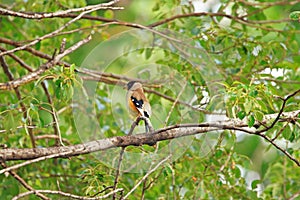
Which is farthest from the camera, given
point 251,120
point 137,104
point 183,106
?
point 183,106

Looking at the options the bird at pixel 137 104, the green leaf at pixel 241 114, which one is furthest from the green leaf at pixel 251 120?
the bird at pixel 137 104

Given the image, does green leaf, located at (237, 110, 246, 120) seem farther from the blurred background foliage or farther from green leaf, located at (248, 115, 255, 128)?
the blurred background foliage

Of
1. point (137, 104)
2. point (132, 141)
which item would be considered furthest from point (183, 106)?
point (132, 141)

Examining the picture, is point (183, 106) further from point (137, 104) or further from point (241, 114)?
point (241, 114)

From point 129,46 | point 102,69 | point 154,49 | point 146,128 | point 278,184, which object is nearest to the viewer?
point 146,128

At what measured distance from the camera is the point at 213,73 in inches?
106

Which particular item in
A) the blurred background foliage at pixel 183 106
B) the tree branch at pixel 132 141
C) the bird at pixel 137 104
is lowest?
the tree branch at pixel 132 141

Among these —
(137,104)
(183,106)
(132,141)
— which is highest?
(183,106)

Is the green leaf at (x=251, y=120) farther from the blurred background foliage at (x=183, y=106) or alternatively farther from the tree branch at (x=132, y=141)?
the blurred background foliage at (x=183, y=106)

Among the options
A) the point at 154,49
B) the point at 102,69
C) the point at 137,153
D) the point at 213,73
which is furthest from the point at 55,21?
the point at 137,153

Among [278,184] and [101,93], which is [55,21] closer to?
[101,93]

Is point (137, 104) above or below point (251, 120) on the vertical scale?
above

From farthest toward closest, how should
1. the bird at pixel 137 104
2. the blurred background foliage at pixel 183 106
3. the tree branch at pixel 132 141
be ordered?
1. the blurred background foliage at pixel 183 106
2. the bird at pixel 137 104
3. the tree branch at pixel 132 141

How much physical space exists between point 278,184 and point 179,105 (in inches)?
36.4
